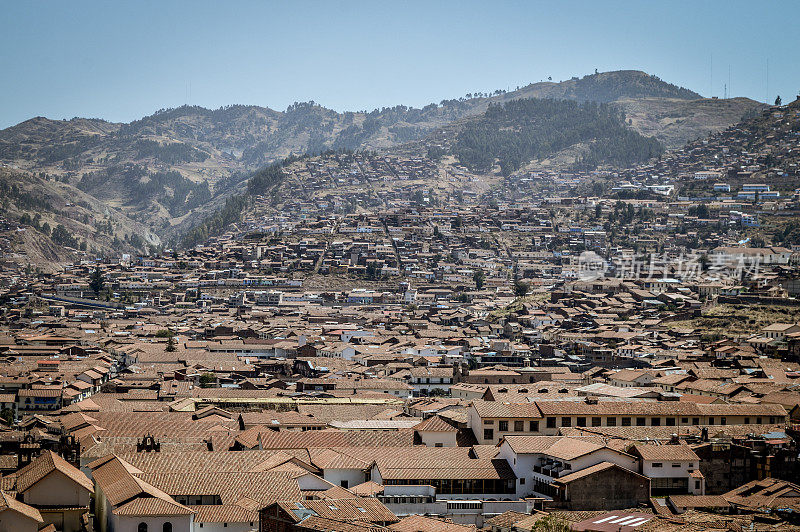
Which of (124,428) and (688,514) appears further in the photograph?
(124,428)

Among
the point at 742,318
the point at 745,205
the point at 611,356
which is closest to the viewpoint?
the point at 611,356

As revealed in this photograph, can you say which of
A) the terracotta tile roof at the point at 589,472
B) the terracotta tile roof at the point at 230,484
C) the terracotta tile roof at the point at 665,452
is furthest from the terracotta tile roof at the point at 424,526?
the terracotta tile roof at the point at 665,452

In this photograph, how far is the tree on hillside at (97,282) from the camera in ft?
360

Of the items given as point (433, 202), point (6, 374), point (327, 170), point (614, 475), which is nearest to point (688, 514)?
point (614, 475)

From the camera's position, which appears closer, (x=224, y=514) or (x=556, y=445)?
(x=224, y=514)

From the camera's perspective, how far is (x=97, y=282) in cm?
11031

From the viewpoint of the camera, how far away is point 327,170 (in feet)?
642

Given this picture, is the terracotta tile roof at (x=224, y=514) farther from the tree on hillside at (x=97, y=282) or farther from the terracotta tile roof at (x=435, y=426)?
the tree on hillside at (x=97, y=282)

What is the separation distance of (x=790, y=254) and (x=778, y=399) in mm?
64693

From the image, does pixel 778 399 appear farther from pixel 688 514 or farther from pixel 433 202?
pixel 433 202

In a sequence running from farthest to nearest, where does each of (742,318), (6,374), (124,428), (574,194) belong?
Result: (574,194), (742,318), (6,374), (124,428)

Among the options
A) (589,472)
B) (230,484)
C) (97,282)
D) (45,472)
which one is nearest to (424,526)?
(589,472)

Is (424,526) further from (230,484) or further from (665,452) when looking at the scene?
(665,452)

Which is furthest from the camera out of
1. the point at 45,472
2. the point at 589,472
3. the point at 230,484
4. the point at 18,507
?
the point at 589,472
